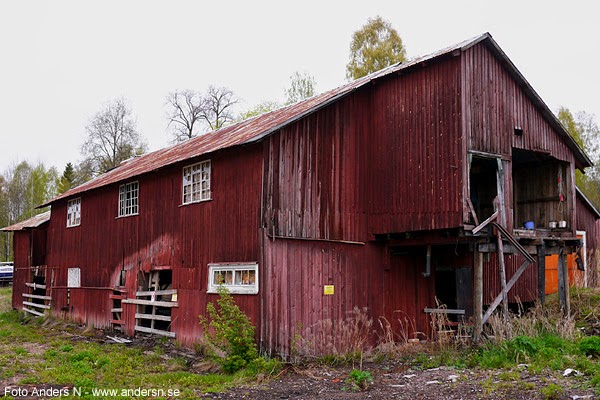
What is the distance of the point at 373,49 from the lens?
3475 centimetres

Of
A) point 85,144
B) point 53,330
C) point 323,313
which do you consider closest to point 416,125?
point 323,313

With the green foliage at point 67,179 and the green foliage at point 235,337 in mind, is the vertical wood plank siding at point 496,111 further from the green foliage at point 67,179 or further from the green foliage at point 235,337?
the green foliage at point 67,179

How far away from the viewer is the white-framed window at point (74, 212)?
77.5 feet

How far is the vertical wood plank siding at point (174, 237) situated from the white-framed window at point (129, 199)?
294 millimetres

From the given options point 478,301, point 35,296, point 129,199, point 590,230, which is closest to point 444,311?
point 478,301

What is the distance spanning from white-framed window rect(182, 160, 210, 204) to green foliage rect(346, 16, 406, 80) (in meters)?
19.8

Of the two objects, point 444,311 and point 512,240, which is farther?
point 444,311

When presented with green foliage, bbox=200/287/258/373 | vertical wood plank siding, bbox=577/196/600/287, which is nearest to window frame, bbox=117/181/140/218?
green foliage, bbox=200/287/258/373

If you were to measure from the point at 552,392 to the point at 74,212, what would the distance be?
65.7 ft

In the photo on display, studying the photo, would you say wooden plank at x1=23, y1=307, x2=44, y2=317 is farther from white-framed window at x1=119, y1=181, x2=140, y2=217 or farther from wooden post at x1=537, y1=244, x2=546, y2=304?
wooden post at x1=537, y1=244, x2=546, y2=304

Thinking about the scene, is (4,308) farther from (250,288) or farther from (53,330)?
(250,288)

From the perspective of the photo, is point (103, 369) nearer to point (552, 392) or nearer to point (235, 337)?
point (235, 337)

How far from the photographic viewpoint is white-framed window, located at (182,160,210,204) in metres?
15.9

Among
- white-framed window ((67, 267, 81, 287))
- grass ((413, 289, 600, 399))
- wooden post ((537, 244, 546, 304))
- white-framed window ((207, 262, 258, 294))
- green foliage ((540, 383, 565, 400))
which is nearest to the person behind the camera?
green foliage ((540, 383, 565, 400))
